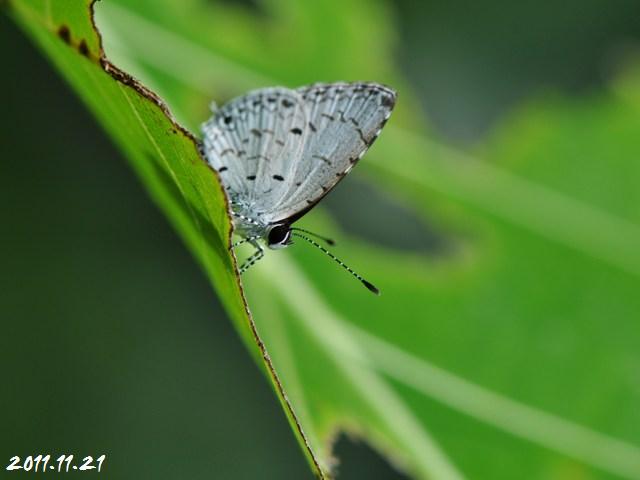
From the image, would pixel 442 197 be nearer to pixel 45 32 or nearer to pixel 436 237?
pixel 436 237

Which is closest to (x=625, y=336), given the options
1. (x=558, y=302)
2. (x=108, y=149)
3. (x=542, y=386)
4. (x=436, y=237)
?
(x=558, y=302)

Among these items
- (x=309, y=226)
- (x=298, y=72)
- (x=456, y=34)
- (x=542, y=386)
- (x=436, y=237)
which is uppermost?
(x=456, y=34)

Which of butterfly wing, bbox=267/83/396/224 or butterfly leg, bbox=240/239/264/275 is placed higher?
butterfly wing, bbox=267/83/396/224

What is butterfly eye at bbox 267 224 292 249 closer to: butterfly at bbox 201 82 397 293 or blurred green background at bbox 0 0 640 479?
butterfly at bbox 201 82 397 293

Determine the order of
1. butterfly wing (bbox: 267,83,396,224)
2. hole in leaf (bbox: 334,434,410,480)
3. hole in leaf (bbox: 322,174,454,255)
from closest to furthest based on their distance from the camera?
butterfly wing (bbox: 267,83,396,224) < hole in leaf (bbox: 334,434,410,480) < hole in leaf (bbox: 322,174,454,255)

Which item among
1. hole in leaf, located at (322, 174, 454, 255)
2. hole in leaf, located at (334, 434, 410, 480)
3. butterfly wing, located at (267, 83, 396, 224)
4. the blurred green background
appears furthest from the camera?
the blurred green background

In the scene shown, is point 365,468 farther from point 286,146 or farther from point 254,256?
point 286,146

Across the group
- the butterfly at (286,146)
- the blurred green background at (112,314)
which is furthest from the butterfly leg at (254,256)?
the blurred green background at (112,314)

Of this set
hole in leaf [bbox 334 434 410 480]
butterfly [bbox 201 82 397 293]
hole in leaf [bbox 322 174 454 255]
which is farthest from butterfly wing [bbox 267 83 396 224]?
hole in leaf [bbox 334 434 410 480]
